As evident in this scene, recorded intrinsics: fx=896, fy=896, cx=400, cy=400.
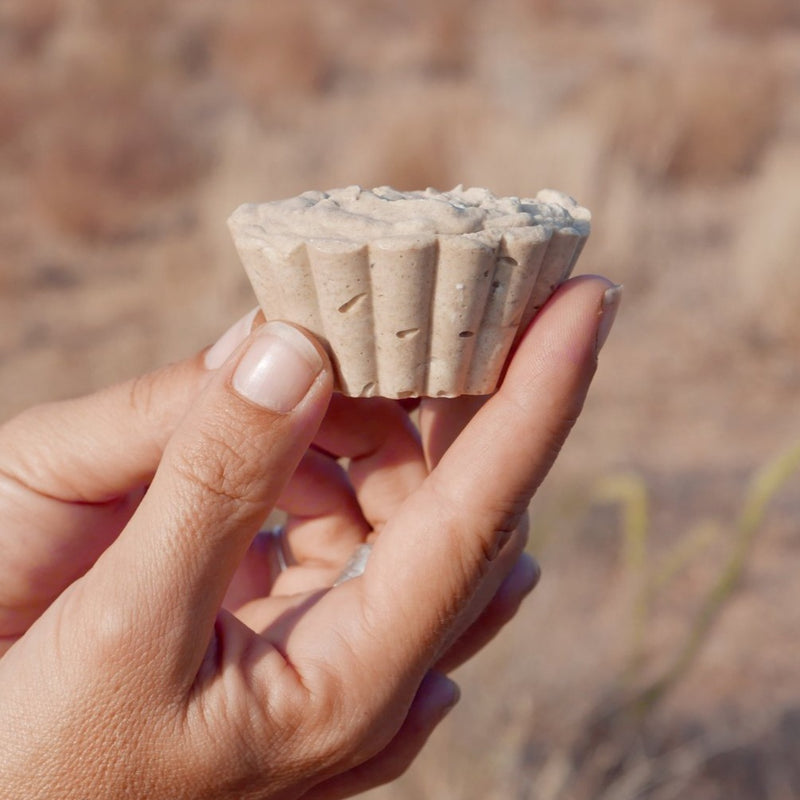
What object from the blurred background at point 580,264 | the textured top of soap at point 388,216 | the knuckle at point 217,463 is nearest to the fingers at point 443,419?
the textured top of soap at point 388,216

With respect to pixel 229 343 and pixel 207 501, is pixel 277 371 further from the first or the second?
pixel 229 343

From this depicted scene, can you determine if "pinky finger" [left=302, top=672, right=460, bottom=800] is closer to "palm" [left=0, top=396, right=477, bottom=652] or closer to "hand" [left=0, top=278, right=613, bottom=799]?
"hand" [left=0, top=278, right=613, bottom=799]

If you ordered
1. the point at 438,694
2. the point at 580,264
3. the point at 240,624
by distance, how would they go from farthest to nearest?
1. the point at 580,264
2. the point at 438,694
3. the point at 240,624

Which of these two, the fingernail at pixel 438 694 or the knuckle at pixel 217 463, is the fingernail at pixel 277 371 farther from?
the fingernail at pixel 438 694

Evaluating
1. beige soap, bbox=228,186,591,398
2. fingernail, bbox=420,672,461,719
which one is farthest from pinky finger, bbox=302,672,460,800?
beige soap, bbox=228,186,591,398

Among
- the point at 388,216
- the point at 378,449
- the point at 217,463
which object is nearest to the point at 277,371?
the point at 217,463

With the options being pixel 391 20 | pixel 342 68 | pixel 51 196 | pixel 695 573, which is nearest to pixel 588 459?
pixel 695 573
